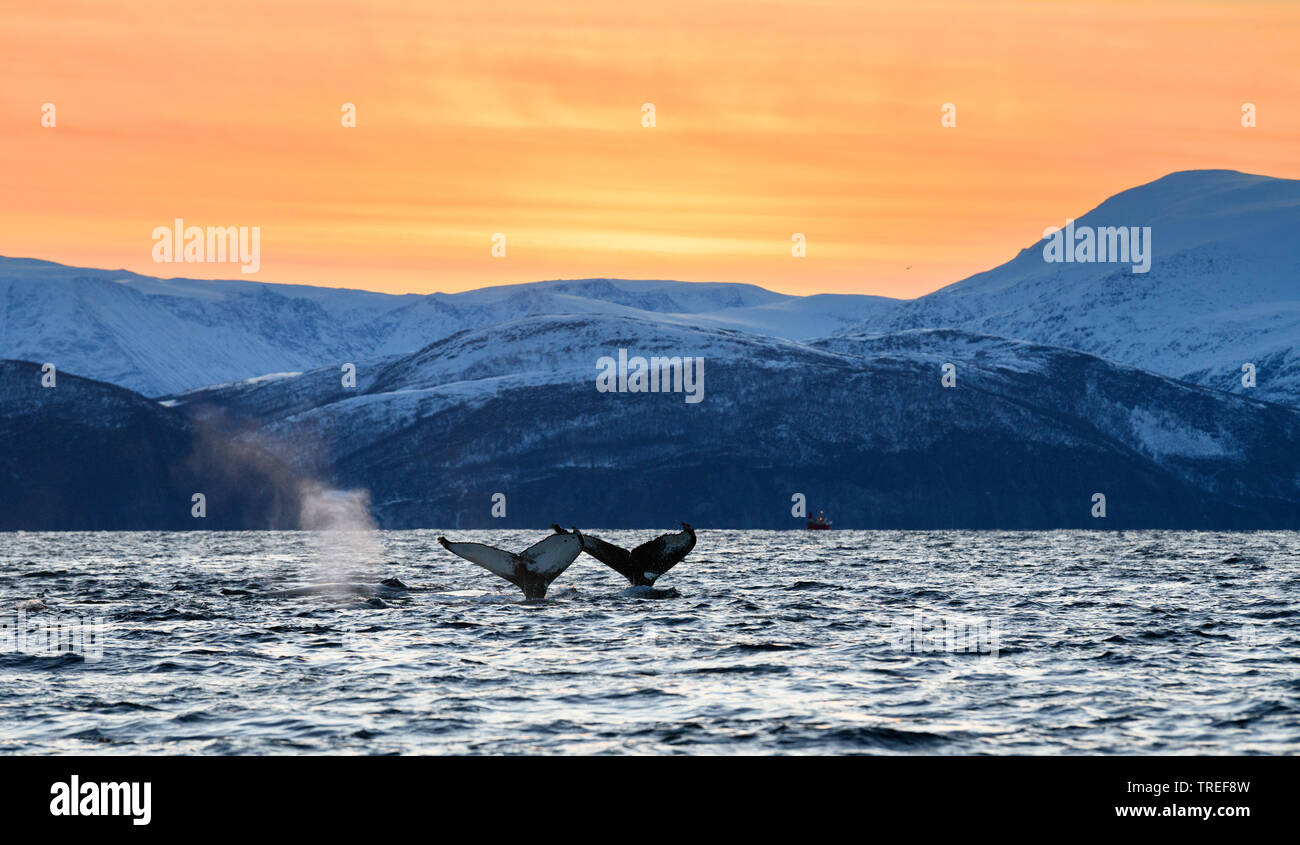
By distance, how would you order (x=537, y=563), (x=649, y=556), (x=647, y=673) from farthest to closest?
(x=649, y=556) < (x=537, y=563) < (x=647, y=673)

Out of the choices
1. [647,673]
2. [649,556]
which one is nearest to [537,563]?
[649,556]

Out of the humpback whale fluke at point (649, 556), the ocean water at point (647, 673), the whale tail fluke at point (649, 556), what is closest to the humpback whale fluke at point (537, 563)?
the ocean water at point (647, 673)

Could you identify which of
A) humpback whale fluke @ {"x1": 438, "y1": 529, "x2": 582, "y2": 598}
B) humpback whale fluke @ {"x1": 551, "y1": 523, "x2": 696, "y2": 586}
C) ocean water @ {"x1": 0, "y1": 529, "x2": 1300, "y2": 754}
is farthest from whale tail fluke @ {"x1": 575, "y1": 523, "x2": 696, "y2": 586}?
humpback whale fluke @ {"x1": 438, "y1": 529, "x2": 582, "y2": 598}

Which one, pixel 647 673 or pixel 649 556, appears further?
pixel 649 556

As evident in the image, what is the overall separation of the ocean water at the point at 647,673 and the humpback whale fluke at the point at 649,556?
5.56ft

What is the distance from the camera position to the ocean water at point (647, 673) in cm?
2605

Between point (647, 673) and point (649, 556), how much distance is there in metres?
28.4

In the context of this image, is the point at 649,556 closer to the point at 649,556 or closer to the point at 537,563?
the point at 649,556

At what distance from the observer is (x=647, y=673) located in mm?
35219

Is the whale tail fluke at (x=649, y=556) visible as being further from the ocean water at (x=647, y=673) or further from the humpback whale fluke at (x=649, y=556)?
the ocean water at (x=647, y=673)

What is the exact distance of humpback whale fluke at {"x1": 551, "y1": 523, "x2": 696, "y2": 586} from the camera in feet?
196
